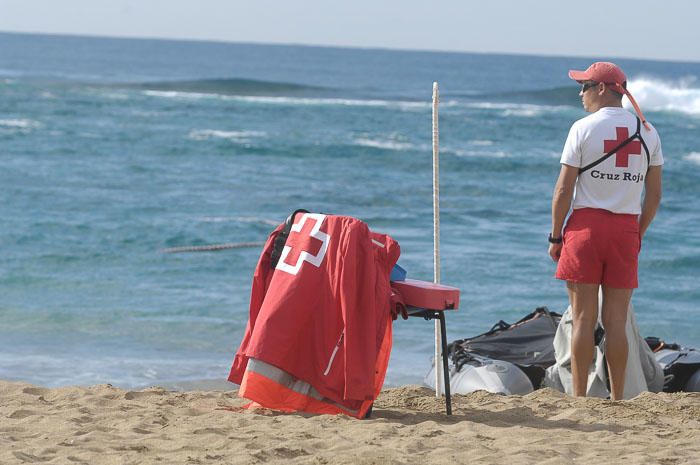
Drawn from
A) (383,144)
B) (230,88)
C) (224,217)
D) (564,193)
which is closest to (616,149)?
(564,193)

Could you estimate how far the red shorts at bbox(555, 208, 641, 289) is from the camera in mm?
5918

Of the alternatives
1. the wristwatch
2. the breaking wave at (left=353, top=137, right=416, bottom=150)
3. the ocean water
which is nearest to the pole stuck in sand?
the wristwatch

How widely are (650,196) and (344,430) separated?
7.26 ft

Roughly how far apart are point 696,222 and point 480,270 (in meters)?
6.39

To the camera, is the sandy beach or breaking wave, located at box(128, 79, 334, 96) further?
breaking wave, located at box(128, 79, 334, 96)

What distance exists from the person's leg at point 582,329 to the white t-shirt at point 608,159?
463 millimetres

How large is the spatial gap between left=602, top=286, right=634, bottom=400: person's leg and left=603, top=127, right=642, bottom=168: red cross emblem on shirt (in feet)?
2.26

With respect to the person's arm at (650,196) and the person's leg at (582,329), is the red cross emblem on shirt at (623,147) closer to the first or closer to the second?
the person's arm at (650,196)

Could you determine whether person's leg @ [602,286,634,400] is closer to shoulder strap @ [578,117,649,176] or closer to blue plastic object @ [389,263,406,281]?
shoulder strap @ [578,117,649,176]

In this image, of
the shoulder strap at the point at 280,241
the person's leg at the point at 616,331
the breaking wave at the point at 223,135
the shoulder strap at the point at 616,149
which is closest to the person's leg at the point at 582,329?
the person's leg at the point at 616,331

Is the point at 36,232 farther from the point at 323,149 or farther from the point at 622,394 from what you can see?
the point at 323,149

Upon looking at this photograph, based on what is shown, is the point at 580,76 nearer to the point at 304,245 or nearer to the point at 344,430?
the point at 304,245

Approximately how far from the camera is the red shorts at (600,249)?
5918 mm

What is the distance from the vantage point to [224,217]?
56.6 feet
